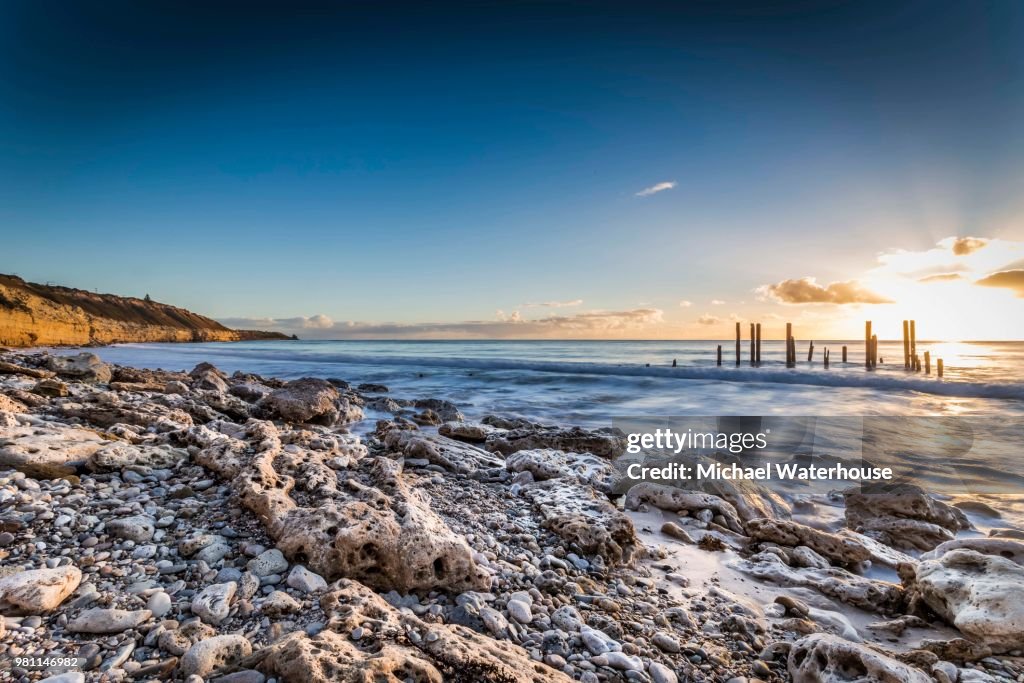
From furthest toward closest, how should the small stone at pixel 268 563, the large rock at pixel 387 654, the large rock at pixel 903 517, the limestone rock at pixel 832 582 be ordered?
the large rock at pixel 903 517 → the limestone rock at pixel 832 582 → the small stone at pixel 268 563 → the large rock at pixel 387 654

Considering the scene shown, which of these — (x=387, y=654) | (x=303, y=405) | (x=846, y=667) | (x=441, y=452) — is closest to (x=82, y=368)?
(x=303, y=405)

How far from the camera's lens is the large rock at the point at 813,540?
14.0ft

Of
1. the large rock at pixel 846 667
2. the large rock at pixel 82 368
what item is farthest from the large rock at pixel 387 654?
the large rock at pixel 82 368

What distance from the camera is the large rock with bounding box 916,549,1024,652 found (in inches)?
111

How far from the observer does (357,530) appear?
108 inches

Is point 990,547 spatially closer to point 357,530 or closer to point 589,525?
point 589,525

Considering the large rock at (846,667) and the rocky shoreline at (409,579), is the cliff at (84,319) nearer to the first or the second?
the rocky shoreline at (409,579)

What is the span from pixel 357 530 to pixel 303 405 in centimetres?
636

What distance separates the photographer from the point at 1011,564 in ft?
10.6

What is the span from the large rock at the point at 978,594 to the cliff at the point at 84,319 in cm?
4297

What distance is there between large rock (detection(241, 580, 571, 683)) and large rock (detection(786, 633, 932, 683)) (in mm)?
1289

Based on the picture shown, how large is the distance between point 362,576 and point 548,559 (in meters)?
1.34

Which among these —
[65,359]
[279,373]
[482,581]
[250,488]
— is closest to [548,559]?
[482,581]

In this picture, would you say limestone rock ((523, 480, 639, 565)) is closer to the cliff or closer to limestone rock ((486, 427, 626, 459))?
limestone rock ((486, 427, 626, 459))
